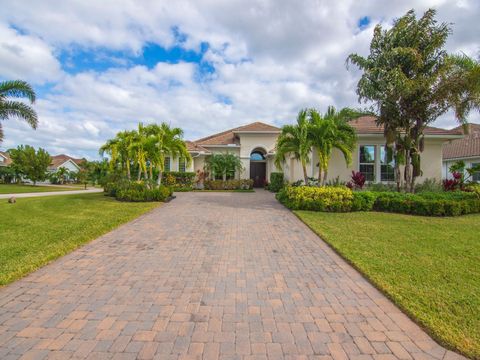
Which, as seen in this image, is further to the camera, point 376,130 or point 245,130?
point 245,130

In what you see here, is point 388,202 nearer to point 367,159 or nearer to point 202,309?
point 367,159

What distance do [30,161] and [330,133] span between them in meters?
34.9

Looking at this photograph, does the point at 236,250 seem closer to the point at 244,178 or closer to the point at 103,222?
the point at 103,222

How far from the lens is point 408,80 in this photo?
35.9ft

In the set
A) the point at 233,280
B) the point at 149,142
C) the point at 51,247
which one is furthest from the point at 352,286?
the point at 149,142

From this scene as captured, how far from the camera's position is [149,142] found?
538 inches

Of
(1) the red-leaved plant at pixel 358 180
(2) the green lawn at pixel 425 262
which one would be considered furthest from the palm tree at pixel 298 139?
(2) the green lawn at pixel 425 262

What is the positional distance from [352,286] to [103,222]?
7.20 metres

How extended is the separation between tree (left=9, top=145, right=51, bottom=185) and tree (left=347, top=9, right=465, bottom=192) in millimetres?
35217

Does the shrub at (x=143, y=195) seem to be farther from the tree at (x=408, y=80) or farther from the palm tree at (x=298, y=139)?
the tree at (x=408, y=80)

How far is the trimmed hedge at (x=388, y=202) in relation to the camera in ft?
31.7

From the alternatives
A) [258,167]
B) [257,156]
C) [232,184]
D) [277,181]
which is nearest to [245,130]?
[257,156]

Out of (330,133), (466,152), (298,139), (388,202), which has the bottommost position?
(388,202)

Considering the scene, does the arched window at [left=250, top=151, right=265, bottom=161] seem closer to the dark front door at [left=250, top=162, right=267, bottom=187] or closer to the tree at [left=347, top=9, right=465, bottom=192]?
the dark front door at [left=250, top=162, right=267, bottom=187]
